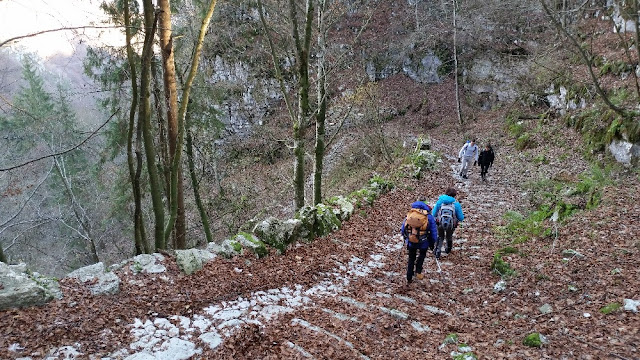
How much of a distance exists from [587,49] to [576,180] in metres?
10.3

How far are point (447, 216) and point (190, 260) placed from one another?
17.4 feet

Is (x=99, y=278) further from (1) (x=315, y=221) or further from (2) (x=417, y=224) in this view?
(2) (x=417, y=224)

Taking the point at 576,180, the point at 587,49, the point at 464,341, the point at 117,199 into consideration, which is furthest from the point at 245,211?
the point at 587,49

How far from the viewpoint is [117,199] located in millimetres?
15867

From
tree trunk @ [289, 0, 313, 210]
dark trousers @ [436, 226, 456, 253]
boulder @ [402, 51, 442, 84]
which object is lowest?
dark trousers @ [436, 226, 456, 253]

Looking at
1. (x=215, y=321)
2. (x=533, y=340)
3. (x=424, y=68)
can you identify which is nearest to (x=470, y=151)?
(x=533, y=340)

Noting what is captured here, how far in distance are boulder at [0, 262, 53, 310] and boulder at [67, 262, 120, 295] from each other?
1.86ft

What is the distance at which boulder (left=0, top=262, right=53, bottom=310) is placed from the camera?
13.8 ft

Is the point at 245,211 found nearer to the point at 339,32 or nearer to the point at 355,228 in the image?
the point at 355,228

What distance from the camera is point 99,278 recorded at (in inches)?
206

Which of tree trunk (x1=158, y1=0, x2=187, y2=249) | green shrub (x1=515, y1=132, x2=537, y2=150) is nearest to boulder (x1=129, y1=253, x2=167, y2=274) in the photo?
tree trunk (x1=158, y1=0, x2=187, y2=249)

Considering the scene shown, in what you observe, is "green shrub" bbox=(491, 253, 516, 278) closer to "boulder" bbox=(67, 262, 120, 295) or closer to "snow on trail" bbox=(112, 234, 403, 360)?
"snow on trail" bbox=(112, 234, 403, 360)

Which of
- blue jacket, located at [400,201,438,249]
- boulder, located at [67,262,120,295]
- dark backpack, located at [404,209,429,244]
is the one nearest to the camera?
boulder, located at [67,262,120,295]

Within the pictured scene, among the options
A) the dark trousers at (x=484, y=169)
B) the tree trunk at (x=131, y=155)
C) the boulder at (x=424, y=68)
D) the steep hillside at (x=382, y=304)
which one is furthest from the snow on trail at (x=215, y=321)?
the boulder at (x=424, y=68)
